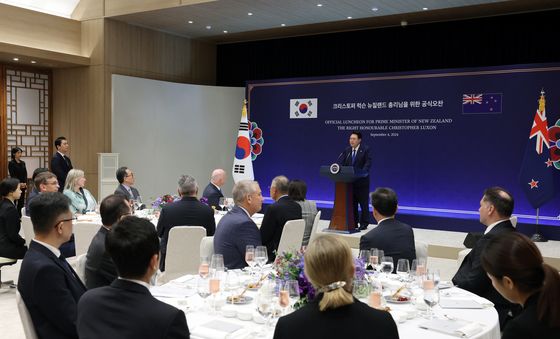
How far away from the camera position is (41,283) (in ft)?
8.34

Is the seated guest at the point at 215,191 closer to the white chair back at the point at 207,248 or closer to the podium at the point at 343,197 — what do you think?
the podium at the point at 343,197

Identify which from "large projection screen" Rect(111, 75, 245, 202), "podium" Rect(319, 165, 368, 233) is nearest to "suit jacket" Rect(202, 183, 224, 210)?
"podium" Rect(319, 165, 368, 233)

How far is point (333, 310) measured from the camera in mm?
1889

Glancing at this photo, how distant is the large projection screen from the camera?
36.8 feet

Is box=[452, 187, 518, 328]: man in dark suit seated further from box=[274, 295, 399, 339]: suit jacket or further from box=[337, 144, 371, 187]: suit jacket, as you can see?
box=[337, 144, 371, 187]: suit jacket

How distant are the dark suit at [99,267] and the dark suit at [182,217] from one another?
6.85 ft

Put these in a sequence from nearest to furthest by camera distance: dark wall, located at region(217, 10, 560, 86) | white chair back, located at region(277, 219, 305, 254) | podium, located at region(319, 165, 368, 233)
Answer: white chair back, located at region(277, 219, 305, 254)
podium, located at region(319, 165, 368, 233)
dark wall, located at region(217, 10, 560, 86)

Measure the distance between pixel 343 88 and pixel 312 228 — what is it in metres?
5.69

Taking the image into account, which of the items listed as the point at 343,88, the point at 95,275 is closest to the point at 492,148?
the point at 343,88

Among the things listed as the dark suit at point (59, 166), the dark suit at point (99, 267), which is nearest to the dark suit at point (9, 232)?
the dark suit at point (99, 267)

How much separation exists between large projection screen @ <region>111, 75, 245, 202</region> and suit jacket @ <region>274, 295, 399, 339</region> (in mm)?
Result: 9683

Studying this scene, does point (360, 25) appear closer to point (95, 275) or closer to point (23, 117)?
point (23, 117)

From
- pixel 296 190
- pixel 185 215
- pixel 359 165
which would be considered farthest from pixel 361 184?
pixel 185 215

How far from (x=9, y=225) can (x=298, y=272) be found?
3.85 m
